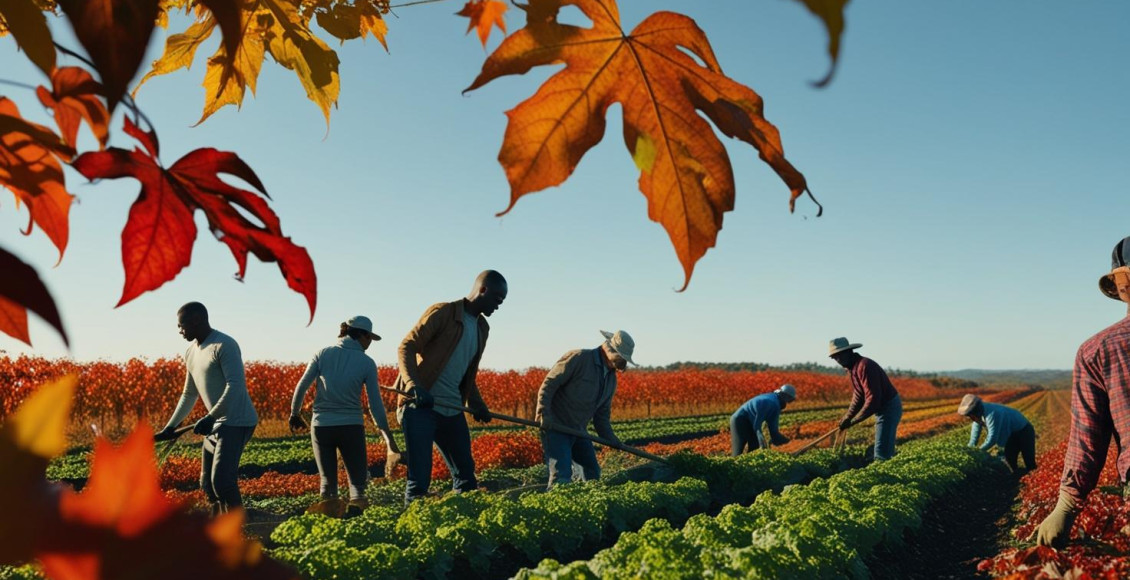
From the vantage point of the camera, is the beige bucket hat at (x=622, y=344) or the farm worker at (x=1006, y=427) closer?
the beige bucket hat at (x=622, y=344)

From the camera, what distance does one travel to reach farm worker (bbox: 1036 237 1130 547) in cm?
275

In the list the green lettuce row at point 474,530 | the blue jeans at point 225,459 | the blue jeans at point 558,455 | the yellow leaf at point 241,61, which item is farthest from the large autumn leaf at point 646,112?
the blue jeans at point 558,455

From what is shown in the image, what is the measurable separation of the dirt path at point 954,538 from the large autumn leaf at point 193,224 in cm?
569

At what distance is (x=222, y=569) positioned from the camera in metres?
0.20

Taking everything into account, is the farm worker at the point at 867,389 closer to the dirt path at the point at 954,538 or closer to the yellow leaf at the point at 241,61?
the dirt path at the point at 954,538

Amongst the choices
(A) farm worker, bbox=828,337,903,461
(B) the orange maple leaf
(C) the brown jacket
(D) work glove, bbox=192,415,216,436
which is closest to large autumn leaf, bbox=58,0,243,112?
(B) the orange maple leaf

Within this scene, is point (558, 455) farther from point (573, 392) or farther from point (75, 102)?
point (75, 102)

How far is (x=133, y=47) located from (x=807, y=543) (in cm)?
441

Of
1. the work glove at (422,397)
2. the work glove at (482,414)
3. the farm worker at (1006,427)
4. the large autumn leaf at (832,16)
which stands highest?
the large autumn leaf at (832,16)

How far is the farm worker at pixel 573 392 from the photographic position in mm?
6395

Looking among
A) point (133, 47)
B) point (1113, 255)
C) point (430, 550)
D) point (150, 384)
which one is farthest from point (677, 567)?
point (150, 384)

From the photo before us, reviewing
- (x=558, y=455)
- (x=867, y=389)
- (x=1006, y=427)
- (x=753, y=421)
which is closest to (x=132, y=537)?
(x=558, y=455)

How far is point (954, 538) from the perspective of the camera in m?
7.37

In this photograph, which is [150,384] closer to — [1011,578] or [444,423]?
[444,423]
